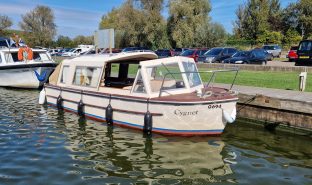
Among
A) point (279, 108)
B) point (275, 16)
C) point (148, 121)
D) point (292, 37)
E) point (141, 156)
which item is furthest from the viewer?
point (275, 16)

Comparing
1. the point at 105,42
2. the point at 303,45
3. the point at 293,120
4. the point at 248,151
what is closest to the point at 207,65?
the point at 303,45

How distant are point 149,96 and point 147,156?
229 cm

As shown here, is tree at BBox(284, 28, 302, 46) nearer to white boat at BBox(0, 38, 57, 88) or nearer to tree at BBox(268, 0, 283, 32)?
tree at BBox(268, 0, 283, 32)

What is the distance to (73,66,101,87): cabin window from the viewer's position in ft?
42.6

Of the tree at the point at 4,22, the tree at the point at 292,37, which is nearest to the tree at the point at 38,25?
the tree at the point at 4,22

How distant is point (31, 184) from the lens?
729 cm

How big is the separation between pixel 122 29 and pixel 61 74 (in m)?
45.2

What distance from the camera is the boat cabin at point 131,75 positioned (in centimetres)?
1120

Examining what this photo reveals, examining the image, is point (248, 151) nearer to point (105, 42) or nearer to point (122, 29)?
point (105, 42)

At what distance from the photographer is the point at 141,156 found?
358 inches

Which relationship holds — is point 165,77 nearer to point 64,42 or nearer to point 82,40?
point 64,42

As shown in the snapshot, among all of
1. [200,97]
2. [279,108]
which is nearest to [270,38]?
[279,108]

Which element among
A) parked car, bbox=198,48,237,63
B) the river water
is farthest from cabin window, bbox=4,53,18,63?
parked car, bbox=198,48,237,63

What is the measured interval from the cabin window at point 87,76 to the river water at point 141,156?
5.04 feet
